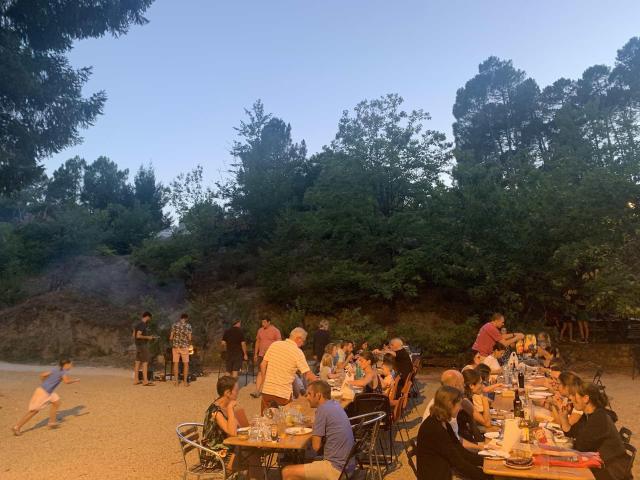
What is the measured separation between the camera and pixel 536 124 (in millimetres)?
37156

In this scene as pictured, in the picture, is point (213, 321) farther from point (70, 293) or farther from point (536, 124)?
point (536, 124)

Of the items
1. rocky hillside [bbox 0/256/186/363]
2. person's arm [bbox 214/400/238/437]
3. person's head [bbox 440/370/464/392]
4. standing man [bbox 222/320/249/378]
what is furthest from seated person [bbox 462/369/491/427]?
rocky hillside [bbox 0/256/186/363]

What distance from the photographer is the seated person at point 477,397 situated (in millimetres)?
5363

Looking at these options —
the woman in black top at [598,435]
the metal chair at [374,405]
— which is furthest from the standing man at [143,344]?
the woman in black top at [598,435]

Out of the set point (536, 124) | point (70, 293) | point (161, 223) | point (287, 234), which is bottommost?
point (70, 293)

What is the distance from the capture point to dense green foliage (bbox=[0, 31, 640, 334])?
1485cm

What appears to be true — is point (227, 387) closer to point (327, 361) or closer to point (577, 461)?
point (577, 461)

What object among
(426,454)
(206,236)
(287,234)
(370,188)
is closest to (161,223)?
(206,236)

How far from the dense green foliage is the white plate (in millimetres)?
10555

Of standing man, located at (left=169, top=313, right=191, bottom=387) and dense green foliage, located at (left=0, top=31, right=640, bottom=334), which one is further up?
dense green foliage, located at (left=0, top=31, right=640, bottom=334)

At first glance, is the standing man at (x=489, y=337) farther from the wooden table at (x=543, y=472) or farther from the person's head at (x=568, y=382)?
the wooden table at (x=543, y=472)

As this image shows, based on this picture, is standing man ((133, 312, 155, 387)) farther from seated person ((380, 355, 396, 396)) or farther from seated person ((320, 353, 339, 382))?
seated person ((380, 355, 396, 396))

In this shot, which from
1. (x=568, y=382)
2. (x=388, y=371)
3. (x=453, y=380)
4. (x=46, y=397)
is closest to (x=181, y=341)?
(x=46, y=397)

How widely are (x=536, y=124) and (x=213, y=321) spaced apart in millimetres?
27984
